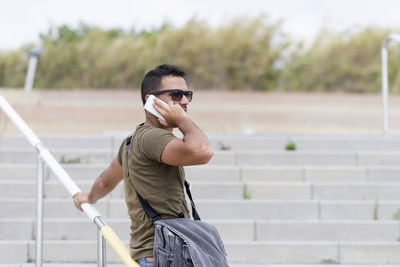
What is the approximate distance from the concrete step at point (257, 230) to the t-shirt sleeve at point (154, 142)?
2757 millimetres

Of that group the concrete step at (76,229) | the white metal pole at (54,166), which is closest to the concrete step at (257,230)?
the concrete step at (76,229)

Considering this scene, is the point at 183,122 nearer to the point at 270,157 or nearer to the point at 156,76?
the point at 156,76

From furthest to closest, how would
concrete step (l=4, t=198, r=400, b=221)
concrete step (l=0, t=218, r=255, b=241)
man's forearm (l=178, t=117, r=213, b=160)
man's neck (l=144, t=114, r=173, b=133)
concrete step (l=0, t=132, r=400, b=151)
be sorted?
concrete step (l=0, t=132, r=400, b=151)
concrete step (l=4, t=198, r=400, b=221)
concrete step (l=0, t=218, r=255, b=241)
man's neck (l=144, t=114, r=173, b=133)
man's forearm (l=178, t=117, r=213, b=160)

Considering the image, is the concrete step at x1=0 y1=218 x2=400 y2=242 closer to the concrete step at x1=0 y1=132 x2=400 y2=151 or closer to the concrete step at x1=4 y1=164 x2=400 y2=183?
the concrete step at x1=4 y1=164 x2=400 y2=183

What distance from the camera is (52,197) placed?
5.10 metres

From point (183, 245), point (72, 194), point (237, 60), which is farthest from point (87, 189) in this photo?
point (237, 60)

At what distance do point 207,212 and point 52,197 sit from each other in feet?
4.58

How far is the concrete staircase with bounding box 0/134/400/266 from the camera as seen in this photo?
14.5 feet

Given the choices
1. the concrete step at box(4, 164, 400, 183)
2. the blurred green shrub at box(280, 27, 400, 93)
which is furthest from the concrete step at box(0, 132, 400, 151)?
the blurred green shrub at box(280, 27, 400, 93)

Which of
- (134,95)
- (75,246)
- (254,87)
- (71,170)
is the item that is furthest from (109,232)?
(254,87)

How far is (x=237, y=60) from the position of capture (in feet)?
47.4

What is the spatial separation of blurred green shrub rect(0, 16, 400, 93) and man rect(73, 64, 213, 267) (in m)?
12.2

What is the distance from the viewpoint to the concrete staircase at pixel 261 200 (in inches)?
174

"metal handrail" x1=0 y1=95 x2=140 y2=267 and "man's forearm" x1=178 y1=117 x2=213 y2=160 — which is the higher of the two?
"man's forearm" x1=178 y1=117 x2=213 y2=160
